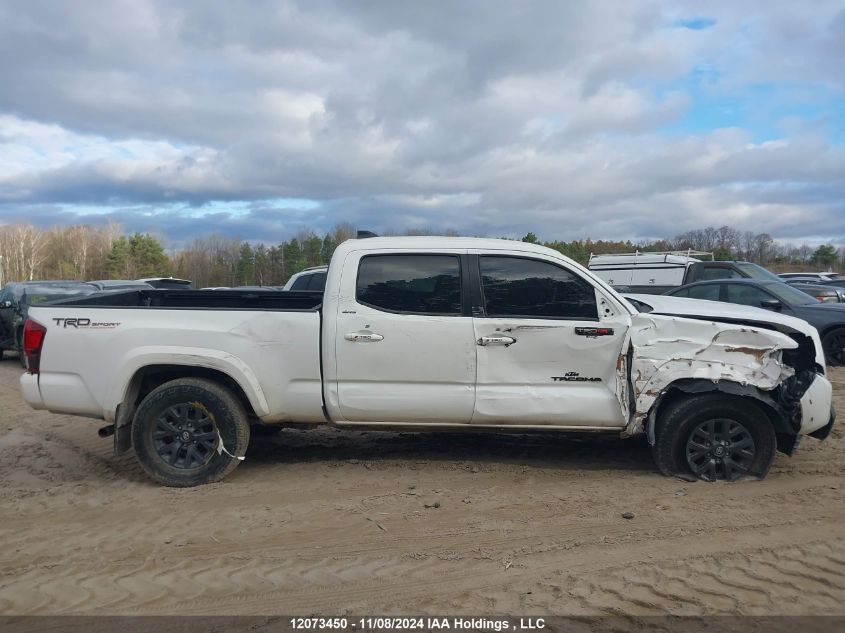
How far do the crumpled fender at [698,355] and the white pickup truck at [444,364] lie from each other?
11 mm

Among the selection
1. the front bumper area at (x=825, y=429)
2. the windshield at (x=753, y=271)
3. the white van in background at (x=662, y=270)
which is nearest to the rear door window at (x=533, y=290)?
the front bumper area at (x=825, y=429)

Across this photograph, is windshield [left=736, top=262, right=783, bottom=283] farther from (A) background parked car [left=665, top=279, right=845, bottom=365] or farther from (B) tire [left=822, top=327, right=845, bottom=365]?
(B) tire [left=822, top=327, right=845, bottom=365]

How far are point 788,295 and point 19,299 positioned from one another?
14860 mm

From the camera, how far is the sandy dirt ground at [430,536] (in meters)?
3.53

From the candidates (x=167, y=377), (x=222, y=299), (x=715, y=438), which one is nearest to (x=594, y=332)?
(x=715, y=438)

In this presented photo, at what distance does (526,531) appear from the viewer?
430 cm

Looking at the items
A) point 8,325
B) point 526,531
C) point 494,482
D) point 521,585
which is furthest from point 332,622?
point 8,325

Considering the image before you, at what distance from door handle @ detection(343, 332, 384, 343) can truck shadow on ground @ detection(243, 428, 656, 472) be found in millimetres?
1238

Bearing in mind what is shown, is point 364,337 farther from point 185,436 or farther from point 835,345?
point 835,345

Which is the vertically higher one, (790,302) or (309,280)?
(309,280)

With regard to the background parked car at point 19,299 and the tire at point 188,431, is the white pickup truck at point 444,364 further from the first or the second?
the background parked car at point 19,299

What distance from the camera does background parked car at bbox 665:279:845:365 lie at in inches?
421

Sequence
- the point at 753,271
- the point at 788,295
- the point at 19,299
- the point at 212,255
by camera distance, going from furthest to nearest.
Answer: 1. the point at 212,255
2. the point at 753,271
3. the point at 19,299
4. the point at 788,295

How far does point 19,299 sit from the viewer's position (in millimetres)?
13594
